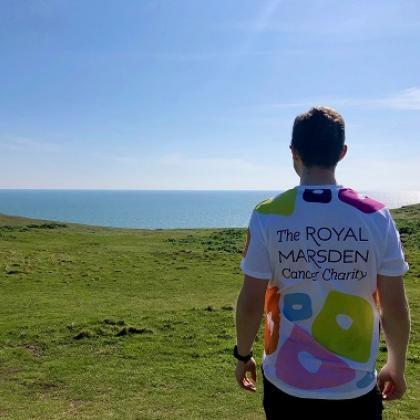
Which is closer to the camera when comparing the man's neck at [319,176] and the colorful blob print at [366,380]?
the colorful blob print at [366,380]

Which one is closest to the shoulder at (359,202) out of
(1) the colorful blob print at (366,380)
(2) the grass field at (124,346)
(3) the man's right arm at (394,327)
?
(3) the man's right arm at (394,327)

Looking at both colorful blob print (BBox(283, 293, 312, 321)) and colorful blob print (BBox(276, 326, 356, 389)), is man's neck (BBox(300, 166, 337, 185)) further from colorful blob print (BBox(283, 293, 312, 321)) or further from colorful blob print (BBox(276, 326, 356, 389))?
colorful blob print (BBox(276, 326, 356, 389))

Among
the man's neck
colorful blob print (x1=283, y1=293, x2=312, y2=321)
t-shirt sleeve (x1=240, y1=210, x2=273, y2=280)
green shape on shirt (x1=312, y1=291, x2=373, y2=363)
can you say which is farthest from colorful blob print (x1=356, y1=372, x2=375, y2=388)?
the man's neck

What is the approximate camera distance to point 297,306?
288 cm

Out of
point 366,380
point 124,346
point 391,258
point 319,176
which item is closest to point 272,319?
point 366,380

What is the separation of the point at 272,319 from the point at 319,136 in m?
1.17

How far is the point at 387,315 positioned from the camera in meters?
2.96

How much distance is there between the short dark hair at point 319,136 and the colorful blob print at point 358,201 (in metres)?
0.21

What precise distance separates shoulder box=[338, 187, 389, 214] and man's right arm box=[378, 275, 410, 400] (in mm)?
411

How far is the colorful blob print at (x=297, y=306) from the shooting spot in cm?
285

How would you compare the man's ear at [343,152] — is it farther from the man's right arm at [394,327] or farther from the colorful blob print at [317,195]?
the man's right arm at [394,327]

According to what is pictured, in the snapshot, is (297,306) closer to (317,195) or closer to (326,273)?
(326,273)

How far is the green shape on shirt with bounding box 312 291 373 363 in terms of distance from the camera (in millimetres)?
2830

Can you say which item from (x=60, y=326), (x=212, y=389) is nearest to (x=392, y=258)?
(x=212, y=389)
